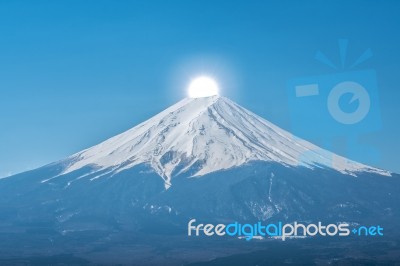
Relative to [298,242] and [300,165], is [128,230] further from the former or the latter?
[300,165]

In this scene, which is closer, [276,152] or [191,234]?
[191,234]

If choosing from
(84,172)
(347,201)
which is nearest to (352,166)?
(347,201)

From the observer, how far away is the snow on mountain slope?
16312 centimetres

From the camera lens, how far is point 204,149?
558 feet

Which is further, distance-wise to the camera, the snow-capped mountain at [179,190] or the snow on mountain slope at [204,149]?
the snow on mountain slope at [204,149]

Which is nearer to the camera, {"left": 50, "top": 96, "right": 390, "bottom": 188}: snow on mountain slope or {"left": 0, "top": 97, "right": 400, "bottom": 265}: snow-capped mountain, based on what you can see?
{"left": 0, "top": 97, "right": 400, "bottom": 265}: snow-capped mountain

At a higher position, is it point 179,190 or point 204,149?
point 204,149

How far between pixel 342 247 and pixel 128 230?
48.6m

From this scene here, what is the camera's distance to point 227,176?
500 feet

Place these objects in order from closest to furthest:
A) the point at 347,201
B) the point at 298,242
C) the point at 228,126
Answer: the point at 298,242, the point at 347,201, the point at 228,126

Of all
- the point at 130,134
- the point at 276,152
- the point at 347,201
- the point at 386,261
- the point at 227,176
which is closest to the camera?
the point at 386,261

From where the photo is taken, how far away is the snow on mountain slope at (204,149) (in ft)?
535

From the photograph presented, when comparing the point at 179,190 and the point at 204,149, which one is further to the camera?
the point at 204,149

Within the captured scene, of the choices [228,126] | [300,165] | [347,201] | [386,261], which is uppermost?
[228,126]
